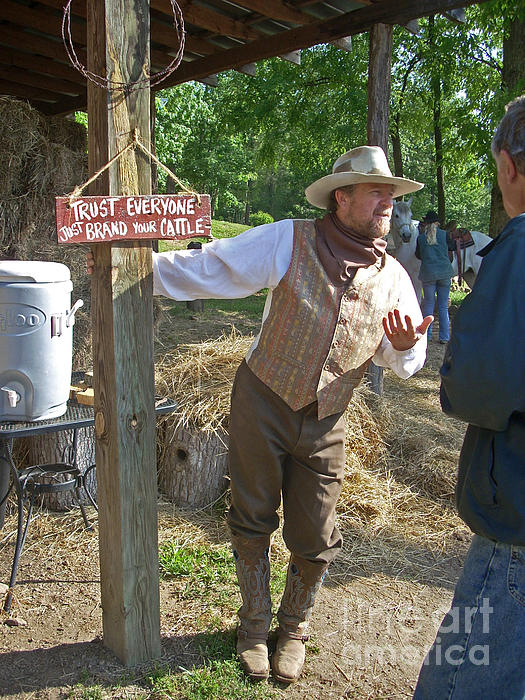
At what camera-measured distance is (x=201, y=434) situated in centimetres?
414

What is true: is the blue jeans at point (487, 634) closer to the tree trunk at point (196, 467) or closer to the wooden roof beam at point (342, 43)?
the tree trunk at point (196, 467)

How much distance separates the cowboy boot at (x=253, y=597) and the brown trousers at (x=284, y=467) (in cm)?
8

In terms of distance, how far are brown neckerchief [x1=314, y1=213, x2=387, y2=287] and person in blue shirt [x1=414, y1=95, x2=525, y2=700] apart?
0.85 m

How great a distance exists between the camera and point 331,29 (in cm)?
505

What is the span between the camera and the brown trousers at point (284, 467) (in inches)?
99.1

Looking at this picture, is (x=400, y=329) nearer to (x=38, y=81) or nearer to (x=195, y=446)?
(x=195, y=446)

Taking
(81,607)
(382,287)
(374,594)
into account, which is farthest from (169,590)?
(382,287)

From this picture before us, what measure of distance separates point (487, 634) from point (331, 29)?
15.3ft

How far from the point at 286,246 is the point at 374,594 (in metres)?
1.95

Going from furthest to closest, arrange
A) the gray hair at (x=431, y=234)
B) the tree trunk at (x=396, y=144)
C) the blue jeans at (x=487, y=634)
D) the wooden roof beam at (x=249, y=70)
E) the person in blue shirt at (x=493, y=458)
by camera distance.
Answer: the tree trunk at (x=396, y=144), the gray hair at (x=431, y=234), the wooden roof beam at (x=249, y=70), the blue jeans at (x=487, y=634), the person in blue shirt at (x=493, y=458)

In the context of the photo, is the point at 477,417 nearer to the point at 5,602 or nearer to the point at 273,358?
the point at 273,358

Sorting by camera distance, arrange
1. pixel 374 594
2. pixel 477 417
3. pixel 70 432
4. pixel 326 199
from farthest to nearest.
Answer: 1. pixel 70 432
2. pixel 374 594
3. pixel 326 199
4. pixel 477 417

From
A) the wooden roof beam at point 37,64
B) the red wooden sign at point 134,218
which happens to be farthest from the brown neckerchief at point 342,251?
the wooden roof beam at point 37,64

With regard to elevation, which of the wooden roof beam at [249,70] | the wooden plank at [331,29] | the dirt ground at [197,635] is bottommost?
the dirt ground at [197,635]
